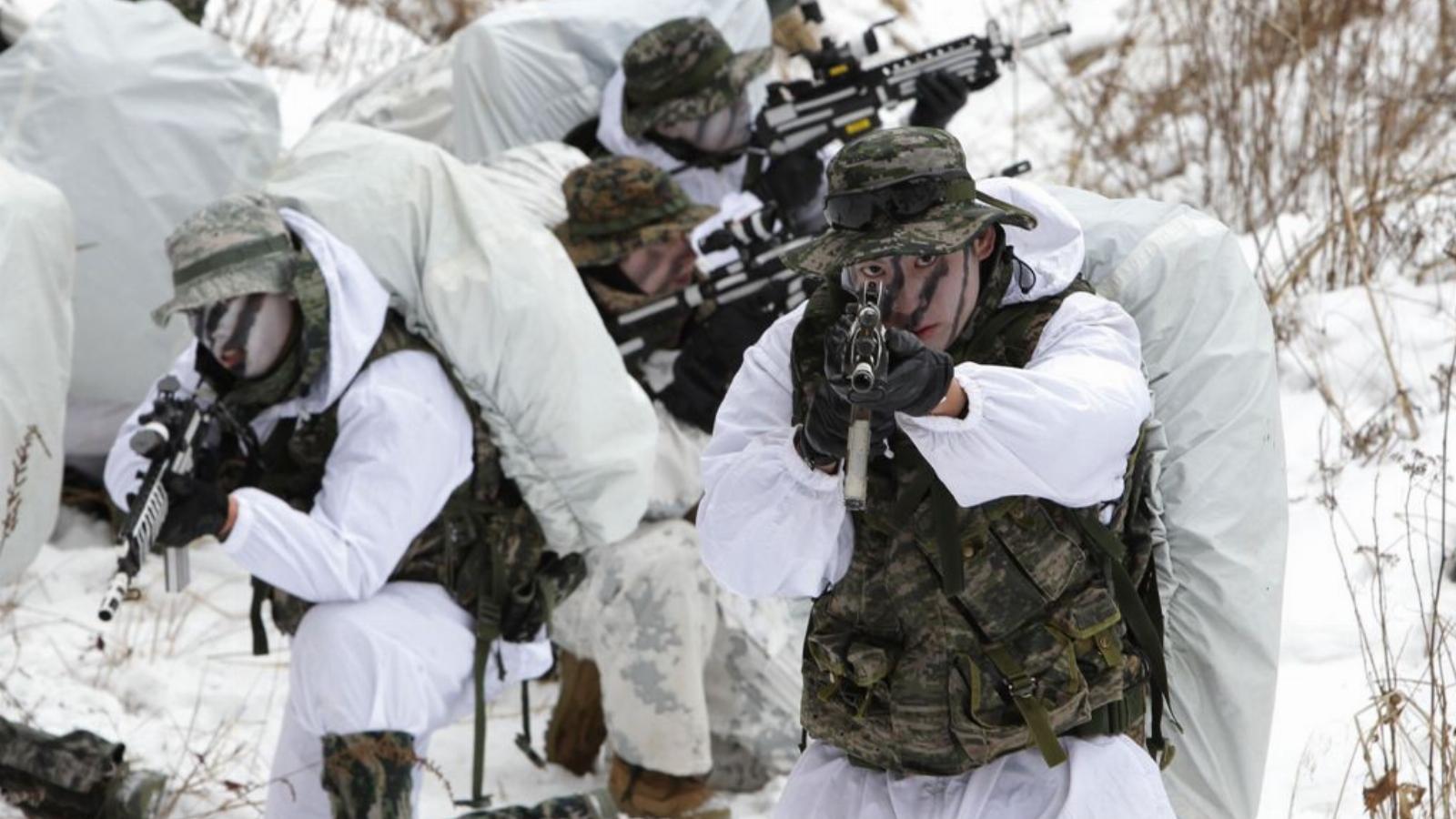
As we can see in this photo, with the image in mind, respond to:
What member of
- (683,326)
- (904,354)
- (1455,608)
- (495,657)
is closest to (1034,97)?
(683,326)

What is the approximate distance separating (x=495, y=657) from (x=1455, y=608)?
2022 mm

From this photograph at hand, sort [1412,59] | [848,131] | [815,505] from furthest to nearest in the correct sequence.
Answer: [1412,59]
[848,131]
[815,505]

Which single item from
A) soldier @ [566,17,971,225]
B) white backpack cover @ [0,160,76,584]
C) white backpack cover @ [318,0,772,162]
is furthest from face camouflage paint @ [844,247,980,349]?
white backpack cover @ [318,0,772,162]

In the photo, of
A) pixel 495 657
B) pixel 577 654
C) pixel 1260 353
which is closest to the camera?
pixel 1260 353

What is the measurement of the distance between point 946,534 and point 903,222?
0.38 m

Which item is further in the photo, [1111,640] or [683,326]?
[683,326]

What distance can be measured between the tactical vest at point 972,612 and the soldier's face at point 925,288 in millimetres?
48

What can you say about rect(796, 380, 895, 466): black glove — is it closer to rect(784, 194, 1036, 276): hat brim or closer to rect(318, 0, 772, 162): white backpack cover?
rect(784, 194, 1036, 276): hat brim

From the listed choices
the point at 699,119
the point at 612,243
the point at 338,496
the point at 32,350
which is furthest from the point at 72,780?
the point at 699,119

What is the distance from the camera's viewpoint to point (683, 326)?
15.6 feet

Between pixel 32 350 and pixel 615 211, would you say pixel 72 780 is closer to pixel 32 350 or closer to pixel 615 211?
pixel 32 350

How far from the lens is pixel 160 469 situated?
326 cm

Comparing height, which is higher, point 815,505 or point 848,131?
Answer: point 815,505

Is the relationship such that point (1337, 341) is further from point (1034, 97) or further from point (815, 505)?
point (1034, 97)
